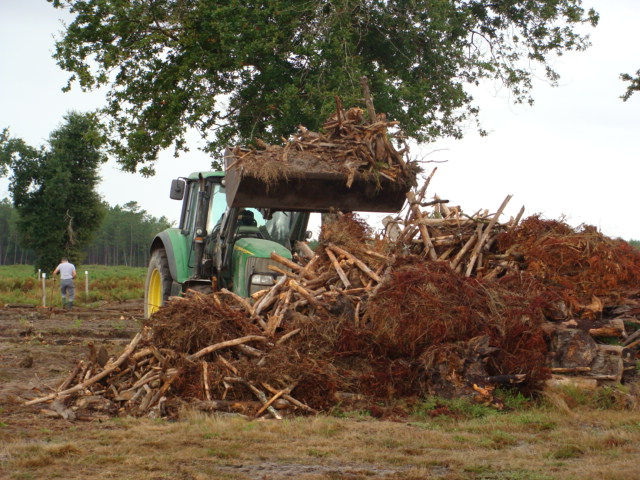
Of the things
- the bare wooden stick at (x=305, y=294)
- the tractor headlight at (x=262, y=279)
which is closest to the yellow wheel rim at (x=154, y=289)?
the tractor headlight at (x=262, y=279)

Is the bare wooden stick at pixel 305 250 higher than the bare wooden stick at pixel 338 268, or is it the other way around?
the bare wooden stick at pixel 305 250

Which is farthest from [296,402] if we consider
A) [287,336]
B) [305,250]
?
[305,250]

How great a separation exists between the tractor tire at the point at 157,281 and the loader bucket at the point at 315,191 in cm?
242

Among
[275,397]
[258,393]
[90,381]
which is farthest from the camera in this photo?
[90,381]

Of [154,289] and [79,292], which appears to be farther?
[79,292]

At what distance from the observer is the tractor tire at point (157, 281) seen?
13000mm

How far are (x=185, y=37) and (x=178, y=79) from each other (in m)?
1.04

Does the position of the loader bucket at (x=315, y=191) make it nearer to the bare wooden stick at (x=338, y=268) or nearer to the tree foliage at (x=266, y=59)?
the bare wooden stick at (x=338, y=268)

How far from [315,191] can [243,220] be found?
1484mm

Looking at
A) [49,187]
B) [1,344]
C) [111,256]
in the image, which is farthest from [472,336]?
[111,256]

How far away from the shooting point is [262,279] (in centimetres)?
1095

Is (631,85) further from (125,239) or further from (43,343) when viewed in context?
(125,239)

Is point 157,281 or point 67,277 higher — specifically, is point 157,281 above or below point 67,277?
above

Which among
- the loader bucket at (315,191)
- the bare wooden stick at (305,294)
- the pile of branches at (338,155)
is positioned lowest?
the bare wooden stick at (305,294)
